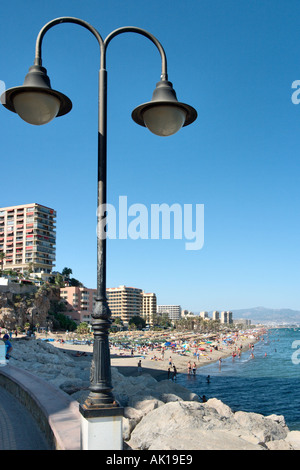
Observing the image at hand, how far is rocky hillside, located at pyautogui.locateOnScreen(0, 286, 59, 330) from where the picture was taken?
79088 mm

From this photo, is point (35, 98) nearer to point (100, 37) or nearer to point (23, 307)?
point (100, 37)

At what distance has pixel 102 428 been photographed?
414 centimetres

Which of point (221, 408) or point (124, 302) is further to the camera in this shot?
point (124, 302)

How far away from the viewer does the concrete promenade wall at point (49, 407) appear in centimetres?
535

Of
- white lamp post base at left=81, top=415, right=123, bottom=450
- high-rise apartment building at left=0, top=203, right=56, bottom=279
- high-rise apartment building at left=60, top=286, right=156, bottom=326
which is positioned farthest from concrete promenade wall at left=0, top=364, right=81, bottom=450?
high-rise apartment building at left=0, top=203, right=56, bottom=279

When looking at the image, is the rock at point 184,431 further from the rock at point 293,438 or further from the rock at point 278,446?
the rock at point 293,438

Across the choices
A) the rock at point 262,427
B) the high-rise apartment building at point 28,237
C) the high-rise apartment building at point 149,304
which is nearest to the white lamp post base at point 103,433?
the rock at point 262,427

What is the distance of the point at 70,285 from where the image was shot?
124 meters

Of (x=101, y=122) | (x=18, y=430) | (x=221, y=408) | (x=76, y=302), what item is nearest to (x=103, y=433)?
(x=101, y=122)

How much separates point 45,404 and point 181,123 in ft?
19.4

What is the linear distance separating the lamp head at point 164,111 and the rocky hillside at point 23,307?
264ft

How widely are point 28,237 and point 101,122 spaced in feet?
387
